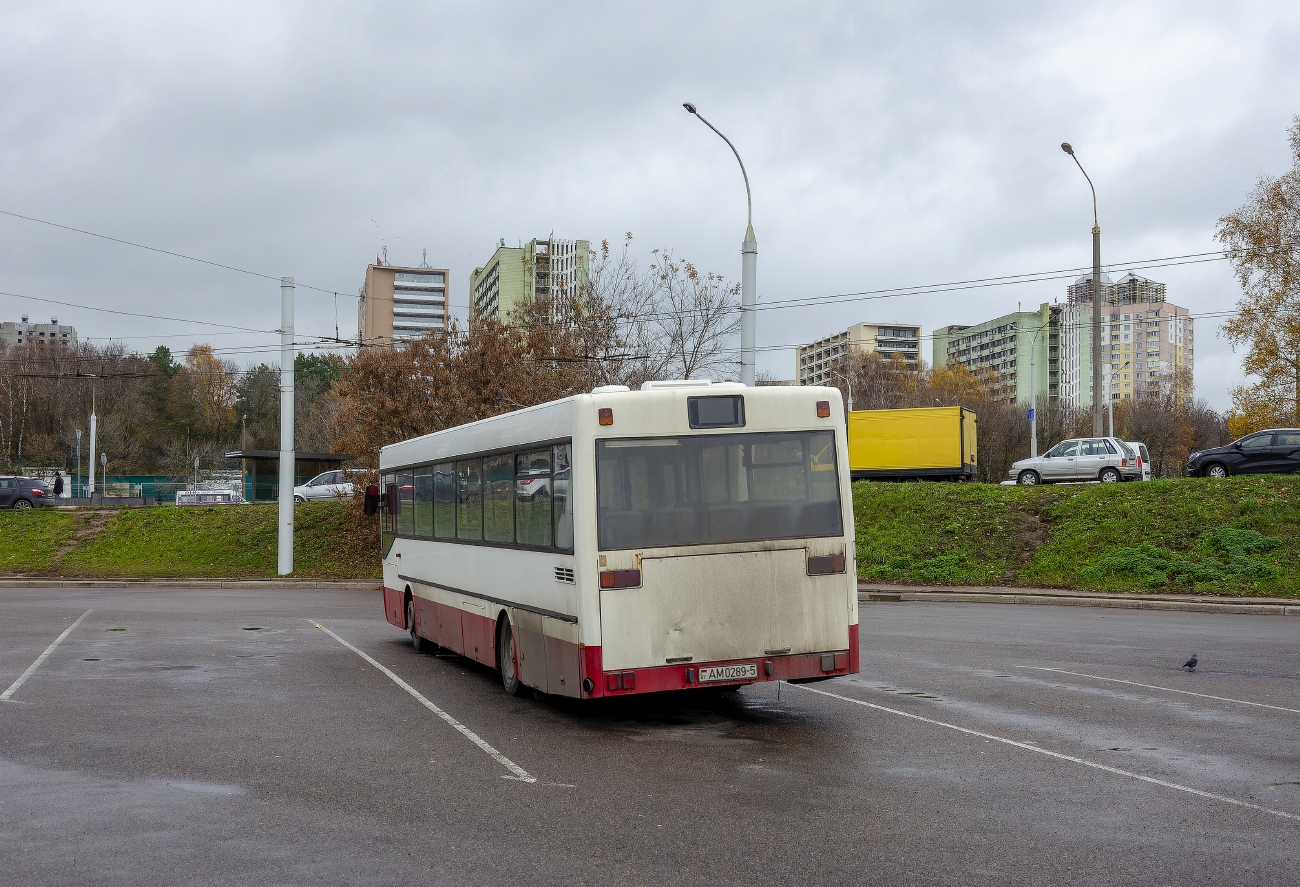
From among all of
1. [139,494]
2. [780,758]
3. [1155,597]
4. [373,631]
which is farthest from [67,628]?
[139,494]

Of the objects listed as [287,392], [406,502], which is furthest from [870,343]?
[406,502]

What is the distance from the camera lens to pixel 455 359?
33781mm

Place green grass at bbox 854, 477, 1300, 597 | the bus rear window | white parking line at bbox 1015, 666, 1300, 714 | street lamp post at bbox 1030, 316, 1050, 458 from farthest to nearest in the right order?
1. street lamp post at bbox 1030, 316, 1050, 458
2. green grass at bbox 854, 477, 1300, 597
3. white parking line at bbox 1015, 666, 1300, 714
4. the bus rear window

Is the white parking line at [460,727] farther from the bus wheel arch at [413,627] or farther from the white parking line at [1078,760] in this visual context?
the white parking line at [1078,760]

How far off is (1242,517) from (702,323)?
1592 centimetres

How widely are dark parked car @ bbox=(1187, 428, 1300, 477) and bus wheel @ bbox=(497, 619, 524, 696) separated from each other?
27473 mm

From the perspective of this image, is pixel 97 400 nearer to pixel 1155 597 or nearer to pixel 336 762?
pixel 1155 597

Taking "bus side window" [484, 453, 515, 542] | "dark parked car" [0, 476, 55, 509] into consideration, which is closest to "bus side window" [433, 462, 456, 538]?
"bus side window" [484, 453, 515, 542]

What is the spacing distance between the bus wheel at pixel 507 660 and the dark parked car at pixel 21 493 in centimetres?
4184

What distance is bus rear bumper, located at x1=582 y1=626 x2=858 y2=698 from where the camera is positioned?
922 centimetres

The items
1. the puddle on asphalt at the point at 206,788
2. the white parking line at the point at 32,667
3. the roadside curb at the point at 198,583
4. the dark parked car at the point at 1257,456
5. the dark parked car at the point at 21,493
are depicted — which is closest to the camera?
the puddle on asphalt at the point at 206,788

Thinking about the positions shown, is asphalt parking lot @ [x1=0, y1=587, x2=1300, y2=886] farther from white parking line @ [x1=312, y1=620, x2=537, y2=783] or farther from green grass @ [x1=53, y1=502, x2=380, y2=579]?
green grass @ [x1=53, y1=502, x2=380, y2=579]

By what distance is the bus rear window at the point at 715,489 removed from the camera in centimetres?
947

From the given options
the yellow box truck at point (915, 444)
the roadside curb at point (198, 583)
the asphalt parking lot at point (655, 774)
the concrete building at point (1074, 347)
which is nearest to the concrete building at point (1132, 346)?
the concrete building at point (1074, 347)
